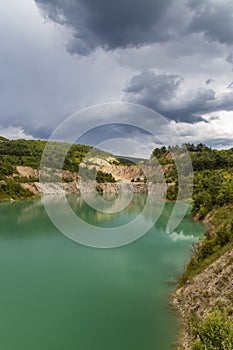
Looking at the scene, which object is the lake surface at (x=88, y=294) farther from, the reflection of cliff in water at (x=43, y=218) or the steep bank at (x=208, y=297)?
the reflection of cliff in water at (x=43, y=218)

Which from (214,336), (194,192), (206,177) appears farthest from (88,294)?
(206,177)

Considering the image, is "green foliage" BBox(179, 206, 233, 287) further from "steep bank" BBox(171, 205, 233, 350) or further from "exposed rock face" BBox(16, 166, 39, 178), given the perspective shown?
"exposed rock face" BBox(16, 166, 39, 178)

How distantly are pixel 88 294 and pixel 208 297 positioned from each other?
21.0ft

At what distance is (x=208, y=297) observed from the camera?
13.0 metres

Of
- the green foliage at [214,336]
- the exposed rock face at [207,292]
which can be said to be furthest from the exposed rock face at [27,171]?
the green foliage at [214,336]

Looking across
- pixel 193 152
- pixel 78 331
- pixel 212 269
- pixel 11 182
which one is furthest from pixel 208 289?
pixel 193 152

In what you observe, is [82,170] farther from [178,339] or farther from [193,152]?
[178,339]

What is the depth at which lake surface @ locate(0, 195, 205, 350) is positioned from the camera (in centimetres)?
1180

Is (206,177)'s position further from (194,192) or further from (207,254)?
(207,254)

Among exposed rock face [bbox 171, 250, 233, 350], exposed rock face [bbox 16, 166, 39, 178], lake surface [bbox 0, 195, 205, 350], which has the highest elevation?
exposed rock face [bbox 16, 166, 39, 178]

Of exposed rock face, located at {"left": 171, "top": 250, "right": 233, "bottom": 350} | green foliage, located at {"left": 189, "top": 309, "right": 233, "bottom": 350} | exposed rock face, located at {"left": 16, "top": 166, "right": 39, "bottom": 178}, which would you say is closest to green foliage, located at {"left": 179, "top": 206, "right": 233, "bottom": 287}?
exposed rock face, located at {"left": 171, "top": 250, "right": 233, "bottom": 350}

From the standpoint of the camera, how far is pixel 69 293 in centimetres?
1594

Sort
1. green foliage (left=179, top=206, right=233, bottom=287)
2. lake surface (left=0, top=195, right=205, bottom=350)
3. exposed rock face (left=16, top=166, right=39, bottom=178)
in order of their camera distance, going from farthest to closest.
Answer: exposed rock face (left=16, top=166, right=39, bottom=178) → green foliage (left=179, top=206, right=233, bottom=287) → lake surface (left=0, top=195, right=205, bottom=350)

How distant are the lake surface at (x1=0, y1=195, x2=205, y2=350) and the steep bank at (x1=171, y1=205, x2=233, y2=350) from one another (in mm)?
720
